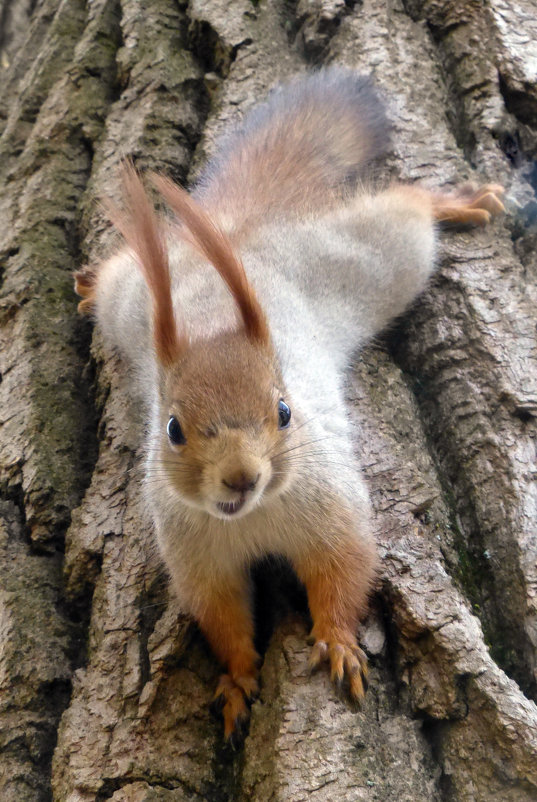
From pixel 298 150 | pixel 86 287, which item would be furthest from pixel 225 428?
pixel 298 150

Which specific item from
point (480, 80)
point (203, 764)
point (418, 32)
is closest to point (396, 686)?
point (203, 764)

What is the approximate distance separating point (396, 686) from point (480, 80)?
1.97m

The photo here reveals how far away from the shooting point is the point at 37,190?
292 cm

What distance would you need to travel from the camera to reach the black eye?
186cm

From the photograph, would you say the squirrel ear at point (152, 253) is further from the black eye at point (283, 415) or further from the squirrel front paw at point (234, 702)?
the squirrel front paw at point (234, 702)

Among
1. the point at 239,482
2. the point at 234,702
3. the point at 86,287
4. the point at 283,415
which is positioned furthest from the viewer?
the point at 86,287

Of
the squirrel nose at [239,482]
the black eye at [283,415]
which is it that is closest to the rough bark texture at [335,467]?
the black eye at [283,415]

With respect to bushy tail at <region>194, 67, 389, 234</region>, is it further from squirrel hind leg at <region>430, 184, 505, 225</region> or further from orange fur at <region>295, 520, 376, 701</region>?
orange fur at <region>295, 520, 376, 701</region>

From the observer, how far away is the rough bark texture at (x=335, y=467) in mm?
1590

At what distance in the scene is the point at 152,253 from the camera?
1836 mm

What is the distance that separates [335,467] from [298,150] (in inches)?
53.0

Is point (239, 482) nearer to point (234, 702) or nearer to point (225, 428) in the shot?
point (225, 428)

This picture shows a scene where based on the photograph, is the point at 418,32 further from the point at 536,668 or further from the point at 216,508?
the point at 536,668

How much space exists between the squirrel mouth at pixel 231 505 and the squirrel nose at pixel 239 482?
0.03m
